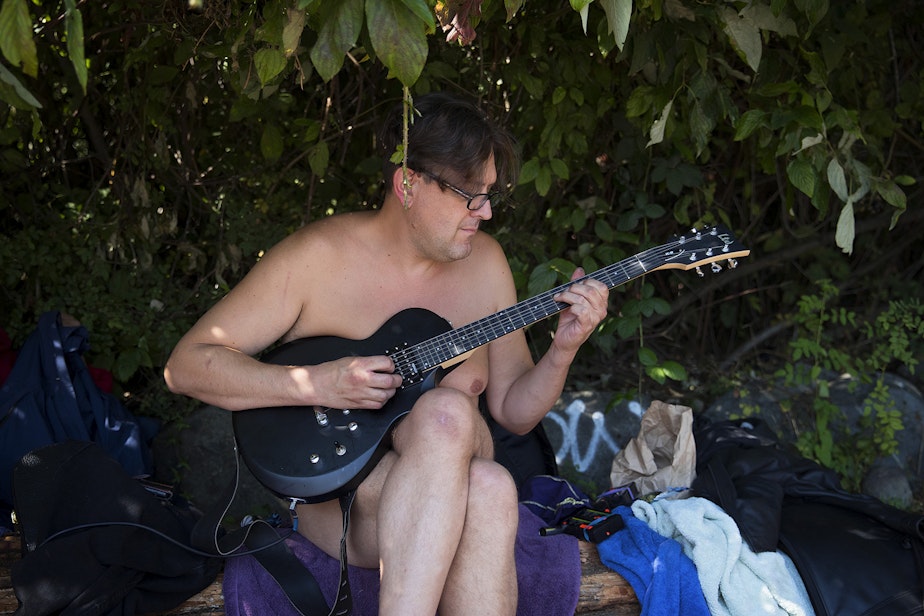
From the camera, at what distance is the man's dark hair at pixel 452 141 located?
245cm

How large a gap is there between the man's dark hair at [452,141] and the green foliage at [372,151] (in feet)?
1.67

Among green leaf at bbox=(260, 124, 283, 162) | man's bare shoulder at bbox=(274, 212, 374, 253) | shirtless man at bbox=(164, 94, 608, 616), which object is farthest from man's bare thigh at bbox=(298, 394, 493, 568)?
green leaf at bbox=(260, 124, 283, 162)

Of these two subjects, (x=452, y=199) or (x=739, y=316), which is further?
(x=739, y=316)

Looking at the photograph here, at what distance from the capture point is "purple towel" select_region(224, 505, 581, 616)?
2352 millimetres

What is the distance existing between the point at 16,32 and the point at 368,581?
5.05 ft

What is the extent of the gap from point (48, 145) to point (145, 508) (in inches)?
74.9

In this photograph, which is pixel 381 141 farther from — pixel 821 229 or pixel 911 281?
pixel 911 281

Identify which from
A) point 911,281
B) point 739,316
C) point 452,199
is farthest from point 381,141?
point 911,281

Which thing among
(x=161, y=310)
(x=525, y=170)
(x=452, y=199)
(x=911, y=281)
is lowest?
(x=911, y=281)

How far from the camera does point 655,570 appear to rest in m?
2.49

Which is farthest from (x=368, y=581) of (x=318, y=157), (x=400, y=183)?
(x=318, y=157)

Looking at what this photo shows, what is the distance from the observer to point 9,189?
3.64 metres

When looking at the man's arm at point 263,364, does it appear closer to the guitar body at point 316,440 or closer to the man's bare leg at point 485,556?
the guitar body at point 316,440

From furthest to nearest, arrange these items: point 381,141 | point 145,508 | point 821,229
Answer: point 821,229, point 381,141, point 145,508
